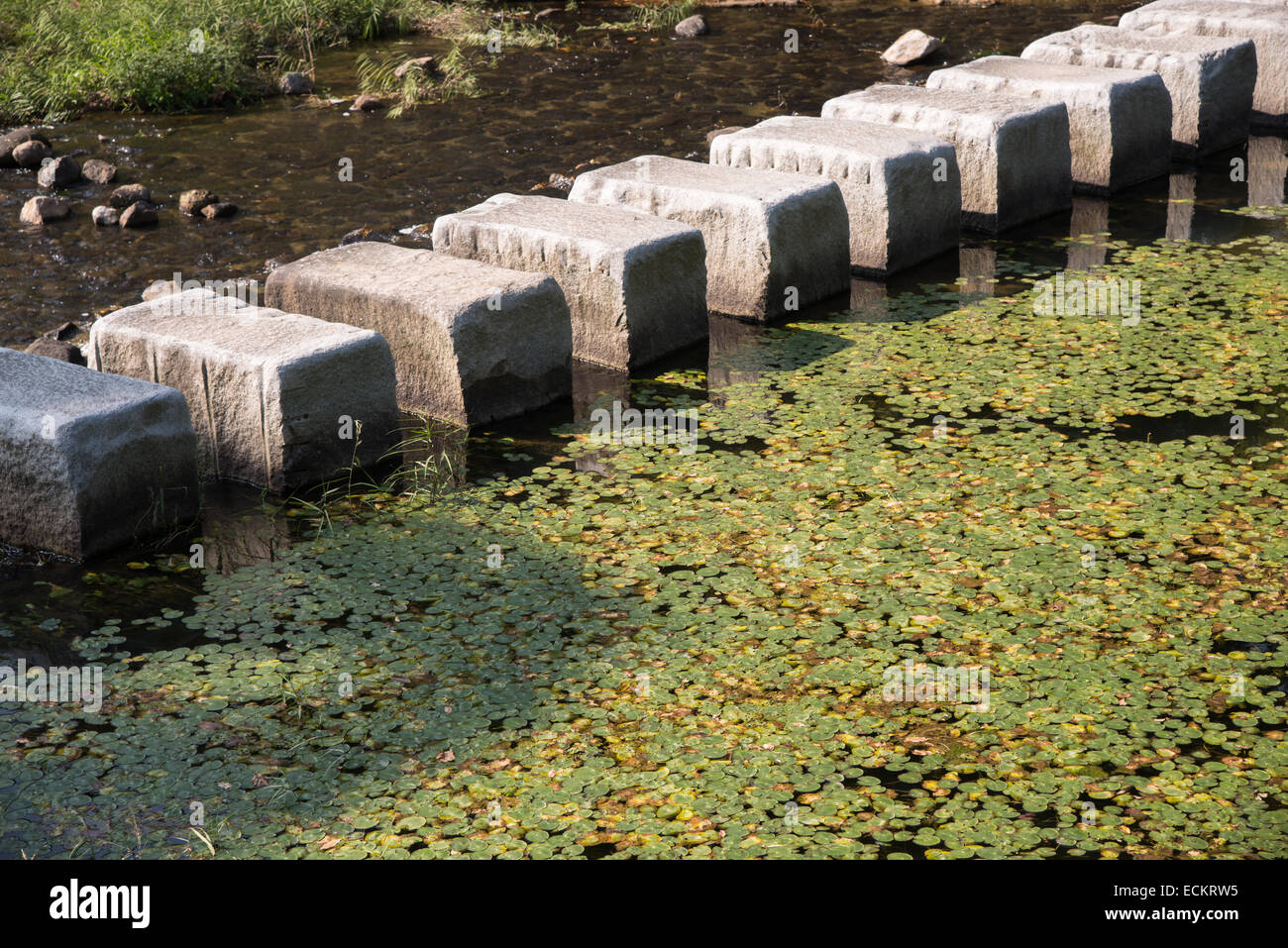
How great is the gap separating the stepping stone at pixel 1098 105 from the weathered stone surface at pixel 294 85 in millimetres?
4943

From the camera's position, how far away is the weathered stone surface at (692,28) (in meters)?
12.0

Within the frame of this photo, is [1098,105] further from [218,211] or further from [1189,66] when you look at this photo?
[218,211]

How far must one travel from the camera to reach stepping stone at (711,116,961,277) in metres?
6.60

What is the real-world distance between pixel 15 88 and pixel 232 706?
25.6 ft

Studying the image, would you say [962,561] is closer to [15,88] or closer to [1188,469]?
[1188,469]

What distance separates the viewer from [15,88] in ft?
32.9

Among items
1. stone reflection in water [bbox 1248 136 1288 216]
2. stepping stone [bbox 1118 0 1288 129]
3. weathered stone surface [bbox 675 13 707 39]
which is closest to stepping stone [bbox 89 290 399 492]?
stone reflection in water [bbox 1248 136 1288 216]

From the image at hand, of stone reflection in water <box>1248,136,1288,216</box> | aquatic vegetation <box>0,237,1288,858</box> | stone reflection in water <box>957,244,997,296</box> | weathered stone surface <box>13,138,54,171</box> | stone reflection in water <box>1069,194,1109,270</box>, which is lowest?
aquatic vegetation <box>0,237,1288,858</box>

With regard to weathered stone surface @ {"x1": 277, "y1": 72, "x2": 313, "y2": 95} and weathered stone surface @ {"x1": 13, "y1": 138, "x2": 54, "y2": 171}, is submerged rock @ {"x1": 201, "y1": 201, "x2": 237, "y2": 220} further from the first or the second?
weathered stone surface @ {"x1": 277, "y1": 72, "x2": 313, "y2": 95}

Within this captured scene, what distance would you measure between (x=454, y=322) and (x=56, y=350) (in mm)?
1841

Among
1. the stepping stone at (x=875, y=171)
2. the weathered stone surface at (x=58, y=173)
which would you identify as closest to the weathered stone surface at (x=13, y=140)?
the weathered stone surface at (x=58, y=173)

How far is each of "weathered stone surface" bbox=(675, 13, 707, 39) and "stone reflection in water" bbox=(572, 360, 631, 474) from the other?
6804 mm
